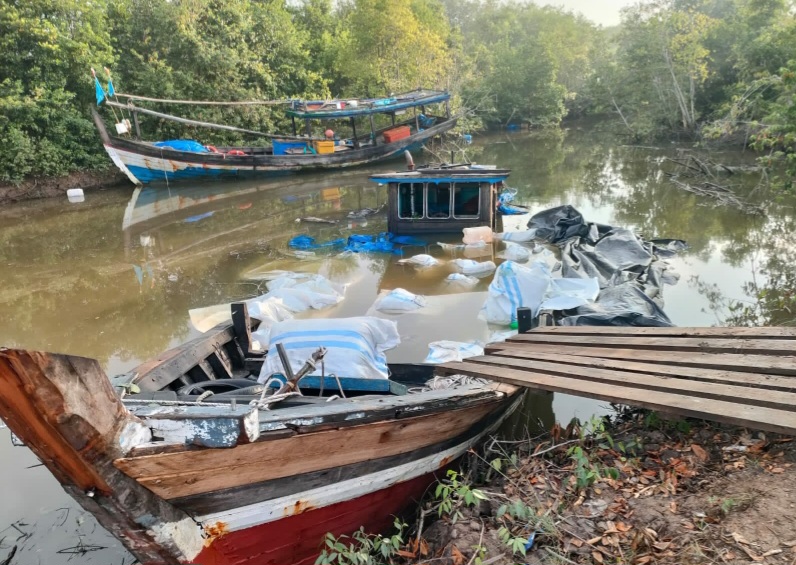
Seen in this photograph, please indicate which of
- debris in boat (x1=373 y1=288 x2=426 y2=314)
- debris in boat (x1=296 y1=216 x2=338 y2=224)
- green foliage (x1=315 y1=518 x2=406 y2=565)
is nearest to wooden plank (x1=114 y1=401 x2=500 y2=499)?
green foliage (x1=315 y1=518 x2=406 y2=565)

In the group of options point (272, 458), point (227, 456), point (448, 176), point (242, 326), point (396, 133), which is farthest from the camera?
point (396, 133)

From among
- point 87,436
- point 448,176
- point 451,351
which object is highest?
point 448,176

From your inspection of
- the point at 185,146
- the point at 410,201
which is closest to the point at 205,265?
the point at 410,201

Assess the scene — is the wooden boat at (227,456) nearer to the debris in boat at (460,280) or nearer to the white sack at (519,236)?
the debris in boat at (460,280)

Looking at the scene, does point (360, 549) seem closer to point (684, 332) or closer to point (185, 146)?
point (684, 332)

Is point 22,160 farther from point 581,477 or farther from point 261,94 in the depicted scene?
point 581,477

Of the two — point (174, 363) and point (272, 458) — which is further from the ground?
point (272, 458)

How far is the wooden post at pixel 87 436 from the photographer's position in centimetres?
152

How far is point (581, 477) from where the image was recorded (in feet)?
9.17

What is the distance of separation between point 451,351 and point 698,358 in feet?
8.36

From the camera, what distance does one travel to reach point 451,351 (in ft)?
18.0

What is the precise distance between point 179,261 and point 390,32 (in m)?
18.6

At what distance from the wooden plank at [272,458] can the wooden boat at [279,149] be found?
1494 cm

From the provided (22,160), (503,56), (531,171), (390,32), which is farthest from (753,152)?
(22,160)
